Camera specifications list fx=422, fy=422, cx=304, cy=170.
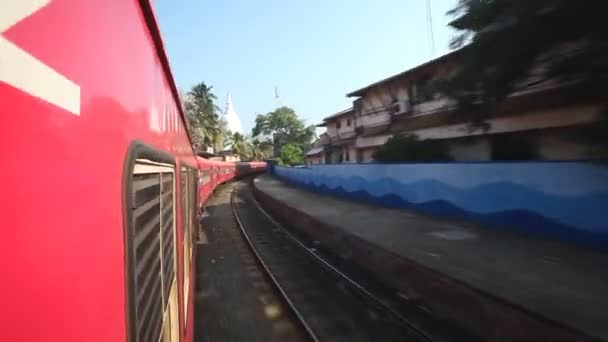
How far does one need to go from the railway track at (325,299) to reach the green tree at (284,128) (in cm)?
6672

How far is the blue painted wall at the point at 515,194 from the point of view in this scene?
7481mm

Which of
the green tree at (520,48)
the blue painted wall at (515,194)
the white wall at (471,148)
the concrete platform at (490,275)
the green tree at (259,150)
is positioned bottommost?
the concrete platform at (490,275)

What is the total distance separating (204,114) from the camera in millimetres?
57812

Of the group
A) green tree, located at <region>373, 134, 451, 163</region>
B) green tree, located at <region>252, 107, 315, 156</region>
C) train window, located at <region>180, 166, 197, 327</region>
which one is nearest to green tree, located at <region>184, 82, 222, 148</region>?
green tree, located at <region>252, 107, 315, 156</region>

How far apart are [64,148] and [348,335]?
19.4 feet

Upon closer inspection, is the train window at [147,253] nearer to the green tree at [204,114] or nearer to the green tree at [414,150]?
the green tree at [414,150]

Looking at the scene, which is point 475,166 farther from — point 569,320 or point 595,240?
point 569,320

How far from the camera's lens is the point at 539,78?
555 cm

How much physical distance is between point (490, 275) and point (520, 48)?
3244mm

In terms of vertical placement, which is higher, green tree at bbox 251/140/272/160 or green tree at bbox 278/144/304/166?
green tree at bbox 251/140/272/160

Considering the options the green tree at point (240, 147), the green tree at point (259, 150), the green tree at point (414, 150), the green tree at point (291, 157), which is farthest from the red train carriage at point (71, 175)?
the green tree at point (259, 150)

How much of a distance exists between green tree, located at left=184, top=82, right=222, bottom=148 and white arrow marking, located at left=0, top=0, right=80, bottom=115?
54682 mm

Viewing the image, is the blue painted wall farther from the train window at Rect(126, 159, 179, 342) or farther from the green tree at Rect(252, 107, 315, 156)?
the green tree at Rect(252, 107, 315, 156)

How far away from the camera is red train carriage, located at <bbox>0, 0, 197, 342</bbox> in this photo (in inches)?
24.8
